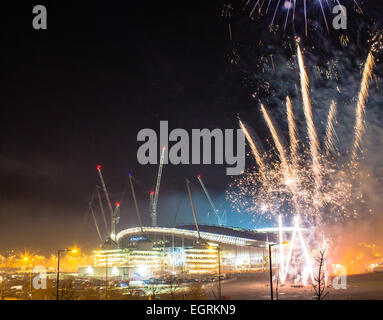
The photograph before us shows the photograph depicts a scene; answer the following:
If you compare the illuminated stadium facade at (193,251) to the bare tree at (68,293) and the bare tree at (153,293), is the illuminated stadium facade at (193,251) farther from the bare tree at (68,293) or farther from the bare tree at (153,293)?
the bare tree at (68,293)

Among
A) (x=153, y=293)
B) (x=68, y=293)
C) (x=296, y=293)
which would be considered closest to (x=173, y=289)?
(x=296, y=293)

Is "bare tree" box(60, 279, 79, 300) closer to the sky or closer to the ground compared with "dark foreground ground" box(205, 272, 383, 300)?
closer to the sky

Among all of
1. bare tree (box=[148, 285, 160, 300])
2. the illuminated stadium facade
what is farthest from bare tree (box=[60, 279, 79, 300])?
the illuminated stadium facade

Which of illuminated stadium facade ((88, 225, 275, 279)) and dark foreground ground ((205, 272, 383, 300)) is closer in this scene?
dark foreground ground ((205, 272, 383, 300))

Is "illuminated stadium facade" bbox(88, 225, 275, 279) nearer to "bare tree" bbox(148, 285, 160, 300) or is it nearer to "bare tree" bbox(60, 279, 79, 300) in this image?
"bare tree" bbox(148, 285, 160, 300)

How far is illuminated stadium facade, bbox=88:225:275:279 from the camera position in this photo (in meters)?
140

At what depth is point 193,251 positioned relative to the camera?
464 ft

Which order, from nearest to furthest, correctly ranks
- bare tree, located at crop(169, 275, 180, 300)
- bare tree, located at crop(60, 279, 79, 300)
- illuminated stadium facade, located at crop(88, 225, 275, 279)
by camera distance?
bare tree, located at crop(60, 279, 79, 300) < bare tree, located at crop(169, 275, 180, 300) < illuminated stadium facade, located at crop(88, 225, 275, 279)

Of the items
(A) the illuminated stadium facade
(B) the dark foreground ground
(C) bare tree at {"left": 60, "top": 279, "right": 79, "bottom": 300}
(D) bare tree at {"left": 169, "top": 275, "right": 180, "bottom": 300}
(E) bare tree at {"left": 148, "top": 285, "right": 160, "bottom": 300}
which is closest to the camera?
(C) bare tree at {"left": 60, "top": 279, "right": 79, "bottom": 300}

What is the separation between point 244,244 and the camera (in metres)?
146

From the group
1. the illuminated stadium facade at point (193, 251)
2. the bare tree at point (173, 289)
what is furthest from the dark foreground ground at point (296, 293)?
the illuminated stadium facade at point (193, 251)
